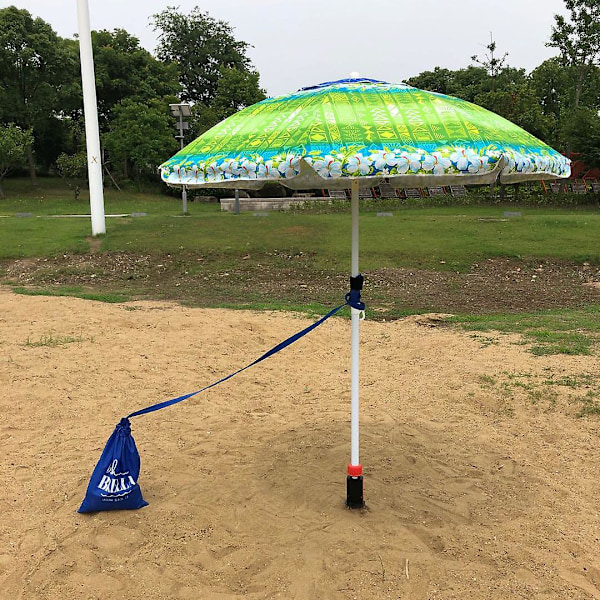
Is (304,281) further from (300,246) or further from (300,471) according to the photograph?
(300,471)

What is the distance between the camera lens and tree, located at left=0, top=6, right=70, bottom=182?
89.6 feet

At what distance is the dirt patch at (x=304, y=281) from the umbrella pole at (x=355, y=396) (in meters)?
5.47

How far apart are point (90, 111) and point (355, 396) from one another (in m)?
12.7

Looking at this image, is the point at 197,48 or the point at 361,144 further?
the point at 197,48

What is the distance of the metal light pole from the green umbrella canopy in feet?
39.0

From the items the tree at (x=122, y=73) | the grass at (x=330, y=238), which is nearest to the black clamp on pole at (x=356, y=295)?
the grass at (x=330, y=238)

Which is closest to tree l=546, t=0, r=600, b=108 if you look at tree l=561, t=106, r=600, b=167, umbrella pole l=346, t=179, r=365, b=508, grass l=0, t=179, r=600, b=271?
tree l=561, t=106, r=600, b=167

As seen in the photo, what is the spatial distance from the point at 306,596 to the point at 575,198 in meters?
25.5

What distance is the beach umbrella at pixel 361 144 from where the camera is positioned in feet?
8.34

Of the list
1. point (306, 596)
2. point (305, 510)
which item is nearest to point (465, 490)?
point (305, 510)

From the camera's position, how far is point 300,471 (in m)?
4.10

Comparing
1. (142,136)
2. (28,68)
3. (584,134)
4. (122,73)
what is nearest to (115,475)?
(584,134)

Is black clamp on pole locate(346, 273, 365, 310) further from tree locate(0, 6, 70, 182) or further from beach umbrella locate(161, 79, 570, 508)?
tree locate(0, 6, 70, 182)

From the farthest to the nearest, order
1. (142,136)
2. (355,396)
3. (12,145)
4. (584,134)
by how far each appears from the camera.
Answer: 1. (142,136)
2. (12,145)
3. (584,134)
4. (355,396)
